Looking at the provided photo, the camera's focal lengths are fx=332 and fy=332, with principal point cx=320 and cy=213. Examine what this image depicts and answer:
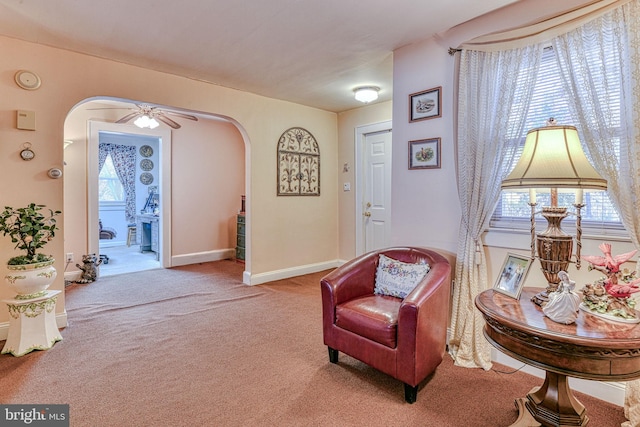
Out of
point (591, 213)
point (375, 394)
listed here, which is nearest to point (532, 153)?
point (591, 213)

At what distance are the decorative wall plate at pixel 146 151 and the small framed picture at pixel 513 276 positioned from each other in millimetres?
7414

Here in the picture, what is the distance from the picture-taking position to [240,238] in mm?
5680

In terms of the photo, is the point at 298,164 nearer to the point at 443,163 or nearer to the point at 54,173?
the point at 443,163

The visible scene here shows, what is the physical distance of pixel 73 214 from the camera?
14.9 ft

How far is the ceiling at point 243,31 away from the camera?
2.23m

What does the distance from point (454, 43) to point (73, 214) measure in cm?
502

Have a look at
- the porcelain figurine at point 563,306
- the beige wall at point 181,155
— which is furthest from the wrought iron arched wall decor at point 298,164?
the porcelain figurine at point 563,306

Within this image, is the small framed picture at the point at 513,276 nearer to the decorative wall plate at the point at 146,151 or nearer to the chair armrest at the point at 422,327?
the chair armrest at the point at 422,327

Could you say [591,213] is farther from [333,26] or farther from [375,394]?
[333,26]

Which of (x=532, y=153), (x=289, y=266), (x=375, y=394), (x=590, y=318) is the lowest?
(x=375, y=394)

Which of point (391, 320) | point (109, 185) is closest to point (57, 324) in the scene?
point (391, 320)

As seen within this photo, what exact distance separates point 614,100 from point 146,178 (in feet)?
25.5

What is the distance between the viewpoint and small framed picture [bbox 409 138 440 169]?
2593mm

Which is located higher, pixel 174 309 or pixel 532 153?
pixel 532 153
